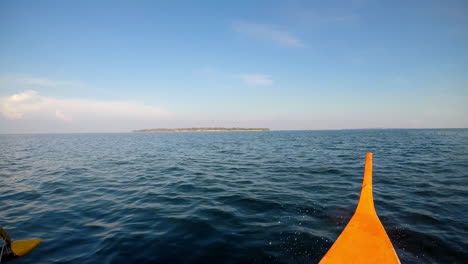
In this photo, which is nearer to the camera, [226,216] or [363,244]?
[363,244]

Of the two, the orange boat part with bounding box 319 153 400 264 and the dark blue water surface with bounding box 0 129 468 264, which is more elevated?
the orange boat part with bounding box 319 153 400 264

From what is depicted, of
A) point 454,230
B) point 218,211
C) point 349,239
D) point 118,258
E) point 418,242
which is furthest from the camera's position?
point 218,211

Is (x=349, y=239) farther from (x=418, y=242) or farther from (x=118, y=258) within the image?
(x=118, y=258)

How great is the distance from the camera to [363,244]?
4.21m

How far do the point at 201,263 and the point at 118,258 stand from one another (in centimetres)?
221

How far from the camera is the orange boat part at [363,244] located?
12.5ft

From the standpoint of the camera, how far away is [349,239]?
173 inches

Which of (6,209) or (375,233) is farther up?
(375,233)

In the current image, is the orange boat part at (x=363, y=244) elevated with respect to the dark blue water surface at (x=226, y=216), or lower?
elevated

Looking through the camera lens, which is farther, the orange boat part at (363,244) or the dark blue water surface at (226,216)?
the dark blue water surface at (226,216)

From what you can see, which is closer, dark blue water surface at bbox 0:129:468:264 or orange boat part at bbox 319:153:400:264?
orange boat part at bbox 319:153:400:264

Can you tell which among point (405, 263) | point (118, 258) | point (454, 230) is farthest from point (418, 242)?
point (118, 258)

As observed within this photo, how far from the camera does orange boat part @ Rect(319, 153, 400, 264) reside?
3805 millimetres

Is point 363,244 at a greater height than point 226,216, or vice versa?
→ point 363,244
